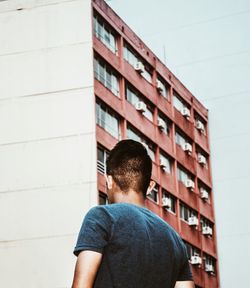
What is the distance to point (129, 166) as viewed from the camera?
340cm

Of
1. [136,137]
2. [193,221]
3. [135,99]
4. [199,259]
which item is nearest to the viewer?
[136,137]

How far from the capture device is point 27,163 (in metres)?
34.1

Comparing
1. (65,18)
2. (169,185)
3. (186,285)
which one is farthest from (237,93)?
(186,285)

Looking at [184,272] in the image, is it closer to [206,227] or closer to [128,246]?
[128,246]

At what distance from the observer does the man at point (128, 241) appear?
314 centimetres

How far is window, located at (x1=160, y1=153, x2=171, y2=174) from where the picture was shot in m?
40.7

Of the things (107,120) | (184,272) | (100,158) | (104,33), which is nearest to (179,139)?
(104,33)

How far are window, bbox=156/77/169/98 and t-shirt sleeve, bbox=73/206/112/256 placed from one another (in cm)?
3835

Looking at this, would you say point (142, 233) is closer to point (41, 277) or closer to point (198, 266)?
point (41, 277)

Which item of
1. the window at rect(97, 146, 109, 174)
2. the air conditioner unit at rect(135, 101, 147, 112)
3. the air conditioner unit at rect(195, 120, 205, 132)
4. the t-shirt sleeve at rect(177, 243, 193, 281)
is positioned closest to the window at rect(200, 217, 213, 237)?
the air conditioner unit at rect(195, 120, 205, 132)

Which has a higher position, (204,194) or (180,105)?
(180,105)

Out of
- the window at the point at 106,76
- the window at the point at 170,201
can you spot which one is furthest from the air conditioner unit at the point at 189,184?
the window at the point at 106,76

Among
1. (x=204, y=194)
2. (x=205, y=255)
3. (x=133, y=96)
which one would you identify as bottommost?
(x=205, y=255)

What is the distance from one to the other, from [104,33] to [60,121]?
4742 mm
